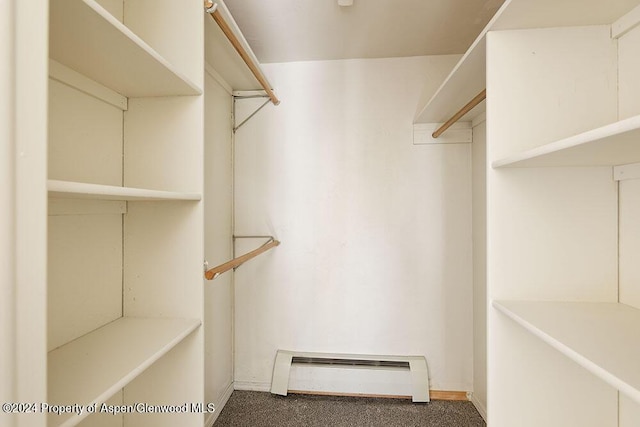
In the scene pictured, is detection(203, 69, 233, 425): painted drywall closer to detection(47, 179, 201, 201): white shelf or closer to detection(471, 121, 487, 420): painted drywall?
detection(47, 179, 201, 201): white shelf

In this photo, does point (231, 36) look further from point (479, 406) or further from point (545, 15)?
point (479, 406)

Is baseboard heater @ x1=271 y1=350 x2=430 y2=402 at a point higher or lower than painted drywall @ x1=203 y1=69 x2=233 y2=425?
lower

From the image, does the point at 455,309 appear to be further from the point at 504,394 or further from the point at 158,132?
the point at 158,132

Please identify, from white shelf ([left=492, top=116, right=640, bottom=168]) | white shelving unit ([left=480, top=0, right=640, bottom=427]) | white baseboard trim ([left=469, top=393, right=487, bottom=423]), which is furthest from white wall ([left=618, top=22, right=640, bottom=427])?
white baseboard trim ([left=469, top=393, right=487, bottom=423])

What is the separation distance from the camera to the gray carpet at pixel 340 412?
1696 mm

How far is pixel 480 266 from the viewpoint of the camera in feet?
6.06

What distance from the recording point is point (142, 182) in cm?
108

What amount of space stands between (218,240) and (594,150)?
1.75 metres

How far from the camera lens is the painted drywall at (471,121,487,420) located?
178 cm

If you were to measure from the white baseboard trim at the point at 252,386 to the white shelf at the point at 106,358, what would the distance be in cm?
124

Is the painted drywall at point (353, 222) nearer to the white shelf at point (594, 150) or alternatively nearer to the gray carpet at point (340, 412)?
the gray carpet at point (340, 412)

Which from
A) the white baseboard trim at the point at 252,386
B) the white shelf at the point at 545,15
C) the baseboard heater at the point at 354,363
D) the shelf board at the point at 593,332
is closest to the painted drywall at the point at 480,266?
the baseboard heater at the point at 354,363

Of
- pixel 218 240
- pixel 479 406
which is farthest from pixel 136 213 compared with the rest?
pixel 479 406

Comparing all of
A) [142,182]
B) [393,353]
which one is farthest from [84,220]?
[393,353]
